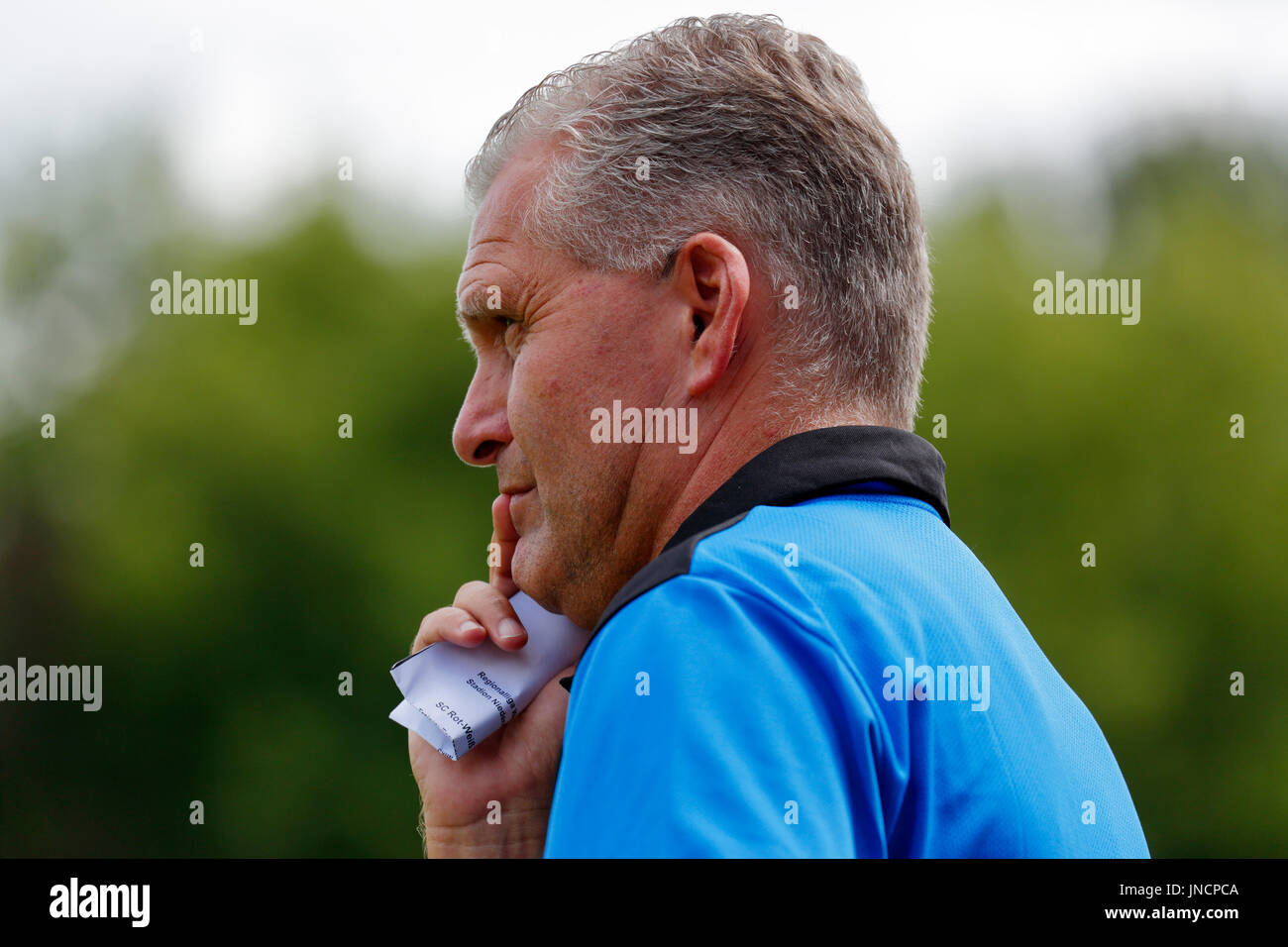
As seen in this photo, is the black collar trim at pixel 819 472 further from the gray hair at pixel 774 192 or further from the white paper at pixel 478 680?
the white paper at pixel 478 680

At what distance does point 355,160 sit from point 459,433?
21823 millimetres

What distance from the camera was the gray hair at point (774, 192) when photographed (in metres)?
2.10

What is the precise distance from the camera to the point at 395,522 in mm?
22859

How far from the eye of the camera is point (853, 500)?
5.95 ft

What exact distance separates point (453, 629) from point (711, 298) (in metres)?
0.99

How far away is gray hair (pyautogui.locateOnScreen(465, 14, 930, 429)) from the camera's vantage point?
6.89 feet

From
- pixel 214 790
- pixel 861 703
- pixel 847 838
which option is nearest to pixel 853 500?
pixel 861 703

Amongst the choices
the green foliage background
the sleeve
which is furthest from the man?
the green foliage background

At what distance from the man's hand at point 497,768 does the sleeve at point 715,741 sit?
1.02 m

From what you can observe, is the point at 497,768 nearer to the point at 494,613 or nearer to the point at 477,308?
the point at 494,613

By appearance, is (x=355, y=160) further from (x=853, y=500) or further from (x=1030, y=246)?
(x=853, y=500)

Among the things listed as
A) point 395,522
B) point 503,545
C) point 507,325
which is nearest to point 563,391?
point 507,325

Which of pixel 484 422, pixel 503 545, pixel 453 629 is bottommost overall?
pixel 453 629

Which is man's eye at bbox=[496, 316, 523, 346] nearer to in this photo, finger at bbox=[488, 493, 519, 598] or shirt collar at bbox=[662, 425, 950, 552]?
finger at bbox=[488, 493, 519, 598]
